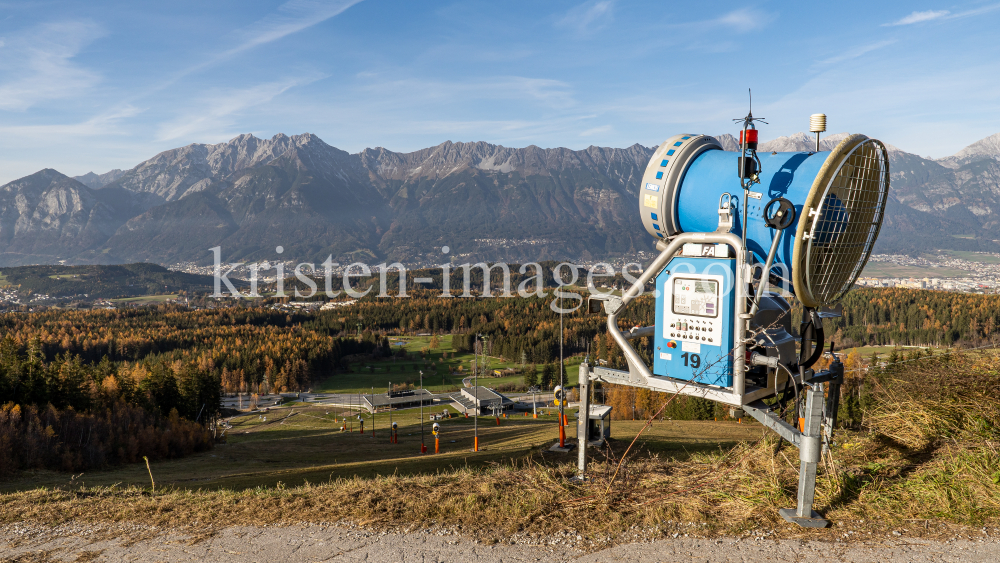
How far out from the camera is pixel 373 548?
19.0ft

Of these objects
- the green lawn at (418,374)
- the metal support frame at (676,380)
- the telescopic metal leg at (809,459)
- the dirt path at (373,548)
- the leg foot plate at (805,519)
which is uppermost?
the metal support frame at (676,380)

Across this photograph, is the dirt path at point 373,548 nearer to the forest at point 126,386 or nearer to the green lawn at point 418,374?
the forest at point 126,386

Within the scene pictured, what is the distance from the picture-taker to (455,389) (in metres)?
97.1

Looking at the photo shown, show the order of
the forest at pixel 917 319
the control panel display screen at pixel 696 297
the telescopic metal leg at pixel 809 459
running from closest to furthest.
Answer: the telescopic metal leg at pixel 809 459 → the control panel display screen at pixel 696 297 → the forest at pixel 917 319

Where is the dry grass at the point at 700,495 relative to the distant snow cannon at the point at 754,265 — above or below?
below

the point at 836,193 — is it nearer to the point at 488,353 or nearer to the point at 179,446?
the point at 179,446

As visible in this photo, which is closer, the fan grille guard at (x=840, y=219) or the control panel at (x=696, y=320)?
the fan grille guard at (x=840, y=219)

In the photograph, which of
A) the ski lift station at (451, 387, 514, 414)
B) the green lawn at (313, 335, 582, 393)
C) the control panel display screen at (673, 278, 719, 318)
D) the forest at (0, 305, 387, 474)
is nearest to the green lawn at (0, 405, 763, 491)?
the forest at (0, 305, 387, 474)

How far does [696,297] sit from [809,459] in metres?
2.06

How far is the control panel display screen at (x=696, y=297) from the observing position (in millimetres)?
6262

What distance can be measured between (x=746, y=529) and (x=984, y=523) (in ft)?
7.43

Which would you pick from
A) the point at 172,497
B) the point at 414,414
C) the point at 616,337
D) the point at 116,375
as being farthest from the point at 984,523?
the point at 414,414

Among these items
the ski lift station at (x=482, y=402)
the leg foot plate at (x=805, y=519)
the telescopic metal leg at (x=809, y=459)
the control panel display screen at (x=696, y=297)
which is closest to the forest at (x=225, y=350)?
the control panel display screen at (x=696, y=297)

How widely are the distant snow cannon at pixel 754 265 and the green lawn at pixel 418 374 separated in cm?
8305
